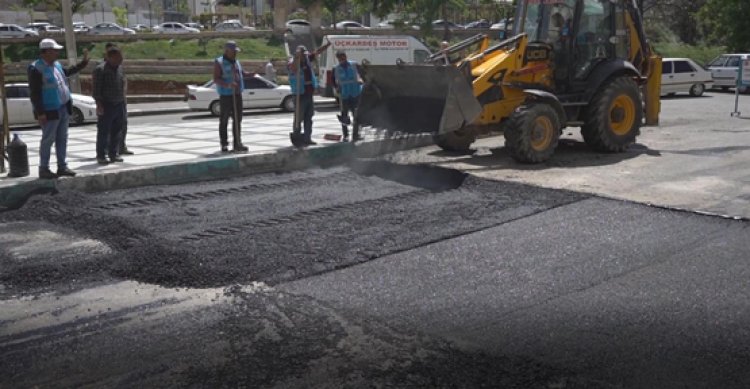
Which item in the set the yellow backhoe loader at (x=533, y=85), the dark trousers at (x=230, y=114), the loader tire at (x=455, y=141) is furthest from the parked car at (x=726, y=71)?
the dark trousers at (x=230, y=114)

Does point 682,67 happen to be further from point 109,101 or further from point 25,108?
point 109,101

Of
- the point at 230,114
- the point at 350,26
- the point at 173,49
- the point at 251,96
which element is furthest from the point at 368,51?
the point at 350,26

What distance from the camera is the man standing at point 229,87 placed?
1197 cm

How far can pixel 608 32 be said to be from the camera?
12.5 metres

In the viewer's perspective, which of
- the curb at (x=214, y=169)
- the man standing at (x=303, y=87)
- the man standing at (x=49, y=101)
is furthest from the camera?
the man standing at (x=303, y=87)

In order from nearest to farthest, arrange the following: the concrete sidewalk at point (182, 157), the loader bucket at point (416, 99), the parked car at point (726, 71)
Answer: the concrete sidewalk at point (182, 157) < the loader bucket at point (416, 99) < the parked car at point (726, 71)

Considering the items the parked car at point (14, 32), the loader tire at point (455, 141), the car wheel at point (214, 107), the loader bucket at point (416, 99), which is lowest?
the loader tire at point (455, 141)

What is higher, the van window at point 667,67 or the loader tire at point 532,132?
the van window at point 667,67

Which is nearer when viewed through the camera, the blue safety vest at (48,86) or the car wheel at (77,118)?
the blue safety vest at (48,86)

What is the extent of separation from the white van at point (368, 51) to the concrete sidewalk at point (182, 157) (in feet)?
30.3

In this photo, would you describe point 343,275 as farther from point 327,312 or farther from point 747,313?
point 747,313

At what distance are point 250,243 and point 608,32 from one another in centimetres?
795

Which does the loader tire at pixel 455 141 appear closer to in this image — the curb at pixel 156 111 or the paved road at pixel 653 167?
the paved road at pixel 653 167

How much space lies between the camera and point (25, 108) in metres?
19.7
